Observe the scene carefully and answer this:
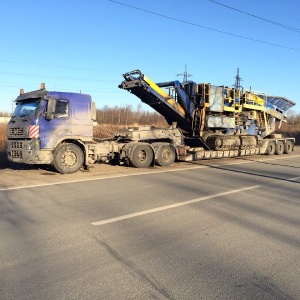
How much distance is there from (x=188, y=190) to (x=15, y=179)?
210 inches

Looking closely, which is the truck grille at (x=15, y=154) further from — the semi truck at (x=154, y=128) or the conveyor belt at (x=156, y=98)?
the conveyor belt at (x=156, y=98)

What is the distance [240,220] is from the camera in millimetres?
6172

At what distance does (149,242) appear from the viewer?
4949mm

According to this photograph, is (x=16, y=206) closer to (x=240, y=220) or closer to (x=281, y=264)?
(x=240, y=220)

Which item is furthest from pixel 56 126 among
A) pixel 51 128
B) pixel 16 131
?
pixel 16 131

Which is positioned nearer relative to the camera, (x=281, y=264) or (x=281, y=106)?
(x=281, y=264)

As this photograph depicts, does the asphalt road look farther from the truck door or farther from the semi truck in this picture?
the semi truck

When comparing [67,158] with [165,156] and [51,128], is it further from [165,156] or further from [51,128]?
[165,156]

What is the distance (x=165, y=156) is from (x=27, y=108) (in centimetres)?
593

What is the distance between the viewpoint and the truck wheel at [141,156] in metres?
13.8

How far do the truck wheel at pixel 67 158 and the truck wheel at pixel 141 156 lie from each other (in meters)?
2.34

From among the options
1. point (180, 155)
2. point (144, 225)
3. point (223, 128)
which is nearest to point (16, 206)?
point (144, 225)

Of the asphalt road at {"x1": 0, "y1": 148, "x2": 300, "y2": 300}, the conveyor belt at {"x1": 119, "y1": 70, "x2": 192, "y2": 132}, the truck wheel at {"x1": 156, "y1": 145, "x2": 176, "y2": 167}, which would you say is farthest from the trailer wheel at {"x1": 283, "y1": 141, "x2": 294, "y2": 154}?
the asphalt road at {"x1": 0, "y1": 148, "x2": 300, "y2": 300}

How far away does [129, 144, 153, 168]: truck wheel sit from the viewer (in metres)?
13.8
